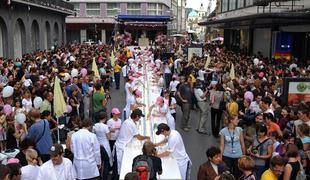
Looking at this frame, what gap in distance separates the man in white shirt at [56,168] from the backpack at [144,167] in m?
1.04

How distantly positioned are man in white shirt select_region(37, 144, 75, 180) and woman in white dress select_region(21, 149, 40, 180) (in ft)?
0.29

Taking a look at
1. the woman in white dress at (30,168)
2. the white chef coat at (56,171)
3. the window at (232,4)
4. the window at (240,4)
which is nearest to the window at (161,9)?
the window at (232,4)

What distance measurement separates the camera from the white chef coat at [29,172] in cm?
614

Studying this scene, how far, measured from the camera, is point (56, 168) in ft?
21.0

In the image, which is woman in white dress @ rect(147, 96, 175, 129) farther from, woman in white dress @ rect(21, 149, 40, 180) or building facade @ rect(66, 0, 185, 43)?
building facade @ rect(66, 0, 185, 43)

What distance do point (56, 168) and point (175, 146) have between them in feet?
7.23

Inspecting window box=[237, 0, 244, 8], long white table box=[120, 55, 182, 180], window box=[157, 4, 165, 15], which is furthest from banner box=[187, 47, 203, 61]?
window box=[157, 4, 165, 15]

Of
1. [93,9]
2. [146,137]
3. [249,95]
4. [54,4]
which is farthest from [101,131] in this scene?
[93,9]

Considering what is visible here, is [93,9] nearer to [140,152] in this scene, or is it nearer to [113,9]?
[113,9]

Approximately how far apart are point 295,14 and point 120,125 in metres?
13.7

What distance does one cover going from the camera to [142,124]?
9664mm

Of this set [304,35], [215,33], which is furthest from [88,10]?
[304,35]

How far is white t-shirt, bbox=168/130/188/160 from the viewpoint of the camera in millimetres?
7598

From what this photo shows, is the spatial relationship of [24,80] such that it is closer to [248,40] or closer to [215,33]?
[248,40]
